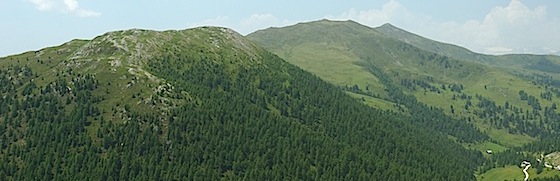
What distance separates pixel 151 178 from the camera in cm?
19750

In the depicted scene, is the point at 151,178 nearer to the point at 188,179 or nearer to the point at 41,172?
the point at 188,179

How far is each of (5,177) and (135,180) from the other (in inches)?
1998

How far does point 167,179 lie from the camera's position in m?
199

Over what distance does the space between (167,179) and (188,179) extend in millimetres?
8056

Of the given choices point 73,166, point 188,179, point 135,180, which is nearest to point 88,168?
point 73,166

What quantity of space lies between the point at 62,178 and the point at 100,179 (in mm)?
14751

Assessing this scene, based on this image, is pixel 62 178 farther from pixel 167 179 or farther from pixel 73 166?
pixel 167 179

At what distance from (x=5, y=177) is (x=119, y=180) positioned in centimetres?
4375

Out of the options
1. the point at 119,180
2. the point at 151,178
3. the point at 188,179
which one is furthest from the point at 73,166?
the point at 188,179

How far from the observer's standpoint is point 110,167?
200 metres

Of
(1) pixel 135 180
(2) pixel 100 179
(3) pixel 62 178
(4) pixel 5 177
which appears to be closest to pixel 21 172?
(4) pixel 5 177

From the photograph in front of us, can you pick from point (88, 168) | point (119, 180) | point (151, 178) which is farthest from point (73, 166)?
point (151, 178)

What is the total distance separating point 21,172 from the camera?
199 m

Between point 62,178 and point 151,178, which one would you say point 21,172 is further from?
point 151,178
